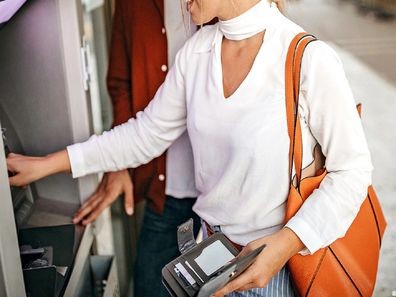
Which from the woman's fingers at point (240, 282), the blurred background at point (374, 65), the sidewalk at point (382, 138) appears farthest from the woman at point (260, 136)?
the sidewalk at point (382, 138)

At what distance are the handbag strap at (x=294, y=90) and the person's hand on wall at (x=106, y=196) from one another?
27.0 inches

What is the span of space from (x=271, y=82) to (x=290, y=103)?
0.07m

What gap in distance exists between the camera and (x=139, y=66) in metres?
1.74

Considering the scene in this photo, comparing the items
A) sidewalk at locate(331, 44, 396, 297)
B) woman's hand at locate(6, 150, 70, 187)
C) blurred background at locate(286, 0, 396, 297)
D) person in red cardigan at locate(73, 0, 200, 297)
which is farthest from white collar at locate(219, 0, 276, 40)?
sidewalk at locate(331, 44, 396, 297)

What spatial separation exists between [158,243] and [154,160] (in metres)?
0.32

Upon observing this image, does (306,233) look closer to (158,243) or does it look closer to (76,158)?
(76,158)

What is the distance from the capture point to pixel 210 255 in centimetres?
116

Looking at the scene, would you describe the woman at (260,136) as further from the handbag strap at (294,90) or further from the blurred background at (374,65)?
the blurred background at (374,65)

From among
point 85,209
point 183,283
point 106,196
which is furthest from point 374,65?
point 183,283

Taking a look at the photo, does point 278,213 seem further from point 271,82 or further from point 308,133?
point 271,82

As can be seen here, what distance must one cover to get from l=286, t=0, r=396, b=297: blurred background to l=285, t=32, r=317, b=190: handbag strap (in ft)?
0.99

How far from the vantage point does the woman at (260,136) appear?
118 centimetres

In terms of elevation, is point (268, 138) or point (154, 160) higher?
point (268, 138)

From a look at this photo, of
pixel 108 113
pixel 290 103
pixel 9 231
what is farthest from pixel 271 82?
pixel 108 113
